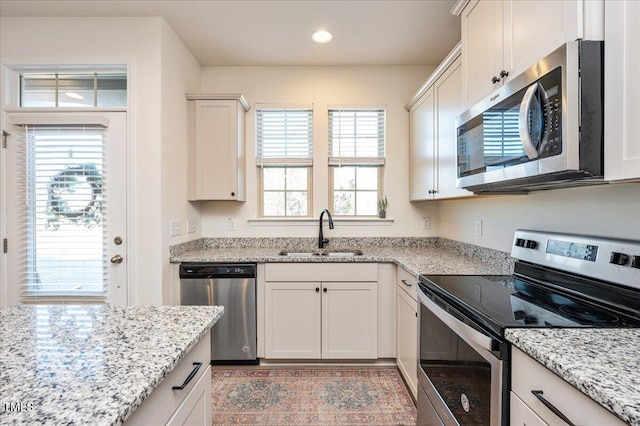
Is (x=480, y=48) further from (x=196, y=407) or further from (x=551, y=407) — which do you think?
(x=196, y=407)

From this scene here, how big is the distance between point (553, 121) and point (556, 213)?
0.70 m

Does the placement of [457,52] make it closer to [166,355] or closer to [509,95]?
[509,95]

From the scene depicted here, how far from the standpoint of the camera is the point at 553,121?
105 centimetres

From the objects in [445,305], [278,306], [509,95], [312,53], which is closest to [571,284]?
[445,305]

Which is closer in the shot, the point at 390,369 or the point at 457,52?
the point at 457,52

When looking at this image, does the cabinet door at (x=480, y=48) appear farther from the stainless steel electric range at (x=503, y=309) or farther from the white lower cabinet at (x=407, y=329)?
the white lower cabinet at (x=407, y=329)

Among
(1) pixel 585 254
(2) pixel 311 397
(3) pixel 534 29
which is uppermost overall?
(3) pixel 534 29

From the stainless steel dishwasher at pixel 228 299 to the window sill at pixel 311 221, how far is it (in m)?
0.69

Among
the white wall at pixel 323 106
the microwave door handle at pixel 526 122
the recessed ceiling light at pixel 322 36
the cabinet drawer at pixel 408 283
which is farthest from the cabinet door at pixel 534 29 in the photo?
the white wall at pixel 323 106

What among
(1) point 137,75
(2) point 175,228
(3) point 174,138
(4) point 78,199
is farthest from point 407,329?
(1) point 137,75

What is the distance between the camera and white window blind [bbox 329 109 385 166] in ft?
10.1

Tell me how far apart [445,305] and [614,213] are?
29.6 inches

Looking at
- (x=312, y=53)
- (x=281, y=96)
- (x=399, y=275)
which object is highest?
(x=312, y=53)

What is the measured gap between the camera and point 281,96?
3061 mm
